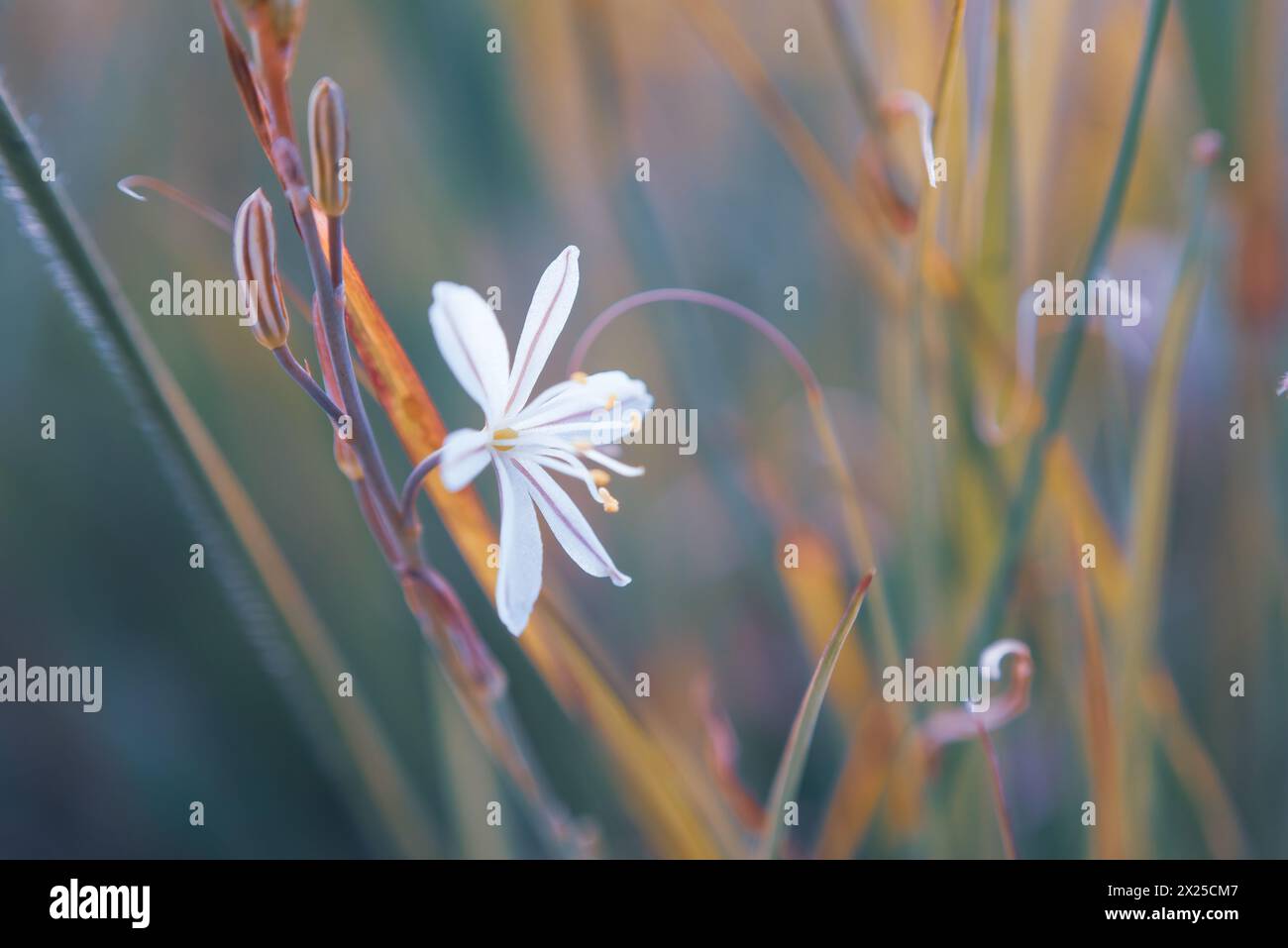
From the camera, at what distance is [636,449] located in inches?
57.5

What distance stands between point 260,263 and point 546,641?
0.43 m

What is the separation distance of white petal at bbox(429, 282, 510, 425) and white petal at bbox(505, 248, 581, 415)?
2 cm

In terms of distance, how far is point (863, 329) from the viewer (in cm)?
157

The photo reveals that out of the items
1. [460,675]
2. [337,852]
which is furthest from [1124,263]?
[337,852]

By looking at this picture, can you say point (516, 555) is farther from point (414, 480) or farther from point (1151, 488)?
point (1151, 488)

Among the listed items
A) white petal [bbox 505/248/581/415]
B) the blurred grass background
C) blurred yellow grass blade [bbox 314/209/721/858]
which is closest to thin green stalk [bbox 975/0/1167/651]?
the blurred grass background

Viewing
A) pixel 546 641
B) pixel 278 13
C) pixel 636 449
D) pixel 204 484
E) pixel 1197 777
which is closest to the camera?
pixel 278 13

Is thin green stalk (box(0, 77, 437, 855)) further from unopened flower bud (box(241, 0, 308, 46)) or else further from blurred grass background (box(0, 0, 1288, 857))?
unopened flower bud (box(241, 0, 308, 46))

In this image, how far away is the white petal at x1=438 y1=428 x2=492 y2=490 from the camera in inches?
20.2

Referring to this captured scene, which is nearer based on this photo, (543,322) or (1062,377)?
(543,322)

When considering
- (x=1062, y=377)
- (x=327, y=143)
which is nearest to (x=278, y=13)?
(x=327, y=143)

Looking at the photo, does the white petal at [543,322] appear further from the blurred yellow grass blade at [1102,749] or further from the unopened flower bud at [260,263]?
the blurred yellow grass blade at [1102,749]

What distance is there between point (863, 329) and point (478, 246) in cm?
68
